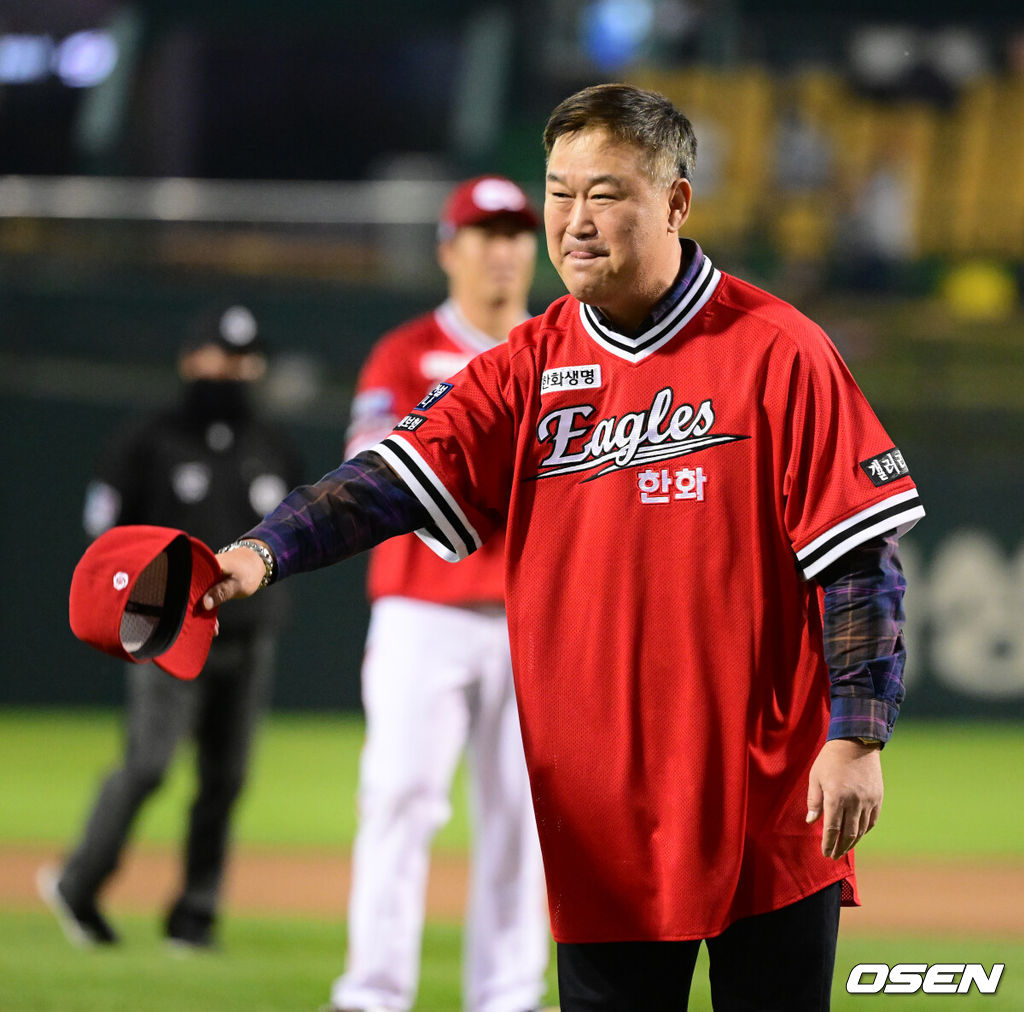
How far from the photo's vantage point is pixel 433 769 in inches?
183

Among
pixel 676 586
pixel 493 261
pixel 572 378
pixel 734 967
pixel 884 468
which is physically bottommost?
pixel 734 967

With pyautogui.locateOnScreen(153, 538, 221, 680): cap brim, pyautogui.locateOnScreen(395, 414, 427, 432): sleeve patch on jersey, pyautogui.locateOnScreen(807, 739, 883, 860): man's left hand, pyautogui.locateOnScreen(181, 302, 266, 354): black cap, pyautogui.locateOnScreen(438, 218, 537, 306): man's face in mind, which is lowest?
pyautogui.locateOnScreen(807, 739, 883, 860): man's left hand

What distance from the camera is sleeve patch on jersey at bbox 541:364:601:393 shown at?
110 inches

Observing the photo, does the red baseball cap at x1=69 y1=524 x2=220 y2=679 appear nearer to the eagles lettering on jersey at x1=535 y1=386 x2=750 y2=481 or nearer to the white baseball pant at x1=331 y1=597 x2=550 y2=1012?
the eagles lettering on jersey at x1=535 y1=386 x2=750 y2=481

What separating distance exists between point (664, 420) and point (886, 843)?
6779 mm

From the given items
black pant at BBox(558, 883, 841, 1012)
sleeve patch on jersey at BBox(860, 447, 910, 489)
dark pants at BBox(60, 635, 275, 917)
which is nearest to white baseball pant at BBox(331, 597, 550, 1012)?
dark pants at BBox(60, 635, 275, 917)

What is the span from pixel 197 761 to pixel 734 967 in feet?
12.7

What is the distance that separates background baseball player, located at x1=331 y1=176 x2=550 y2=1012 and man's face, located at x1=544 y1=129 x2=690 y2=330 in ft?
6.65

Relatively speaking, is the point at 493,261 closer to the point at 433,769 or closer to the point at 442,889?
the point at 433,769

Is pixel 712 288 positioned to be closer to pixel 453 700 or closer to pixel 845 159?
pixel 453 700

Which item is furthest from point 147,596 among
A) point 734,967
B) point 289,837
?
point 289,837

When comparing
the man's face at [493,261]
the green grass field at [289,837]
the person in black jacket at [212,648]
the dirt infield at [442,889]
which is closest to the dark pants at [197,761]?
the person in black jacket at [212,648]

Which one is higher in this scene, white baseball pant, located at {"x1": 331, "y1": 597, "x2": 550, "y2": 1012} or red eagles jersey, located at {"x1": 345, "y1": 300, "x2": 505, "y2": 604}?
red eagles jersey, located at {"x1": 345, "y1": 300, "x2": 505, "y2": 604}

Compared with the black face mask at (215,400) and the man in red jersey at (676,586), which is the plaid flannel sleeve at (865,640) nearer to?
the man in red jersey at (676,586)
